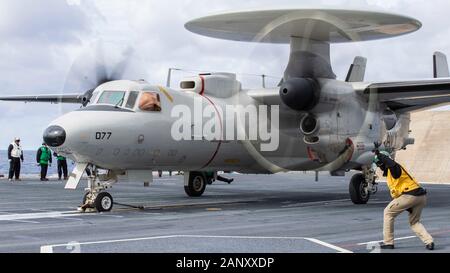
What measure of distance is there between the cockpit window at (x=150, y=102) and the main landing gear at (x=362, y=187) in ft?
23.4

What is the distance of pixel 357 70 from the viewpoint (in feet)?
73.5

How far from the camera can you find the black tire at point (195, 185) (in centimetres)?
2295

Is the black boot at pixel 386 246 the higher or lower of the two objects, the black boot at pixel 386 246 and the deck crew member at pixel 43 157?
the lower

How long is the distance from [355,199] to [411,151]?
89.7 feet

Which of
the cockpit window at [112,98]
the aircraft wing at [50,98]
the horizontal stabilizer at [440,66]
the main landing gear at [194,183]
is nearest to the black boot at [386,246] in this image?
the cockpit window at [112,98]

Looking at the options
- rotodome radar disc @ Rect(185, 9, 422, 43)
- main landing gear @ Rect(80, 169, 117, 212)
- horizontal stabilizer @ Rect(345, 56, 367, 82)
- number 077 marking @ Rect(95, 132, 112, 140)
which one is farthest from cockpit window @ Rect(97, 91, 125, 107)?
horizontal stabilizer @ Rect(345, 56, 367, 82)

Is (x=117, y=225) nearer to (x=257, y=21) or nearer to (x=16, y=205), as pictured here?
(x=16, y=205)

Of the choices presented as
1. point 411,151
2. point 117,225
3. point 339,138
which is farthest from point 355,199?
point 411,151

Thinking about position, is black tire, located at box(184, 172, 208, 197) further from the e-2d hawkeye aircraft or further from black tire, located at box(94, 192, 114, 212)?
black tire, located at box(94, 192, 114, 212)

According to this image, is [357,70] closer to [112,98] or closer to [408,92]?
[408,92]

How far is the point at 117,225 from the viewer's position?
1378cm

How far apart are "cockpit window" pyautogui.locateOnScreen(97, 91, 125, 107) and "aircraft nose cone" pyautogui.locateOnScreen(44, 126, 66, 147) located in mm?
1701

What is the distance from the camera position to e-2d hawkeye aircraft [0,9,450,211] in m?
16.3

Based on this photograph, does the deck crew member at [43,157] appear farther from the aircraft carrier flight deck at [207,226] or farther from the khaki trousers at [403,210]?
the khaki trousers at [403,210]
